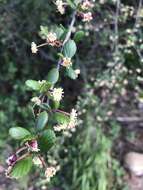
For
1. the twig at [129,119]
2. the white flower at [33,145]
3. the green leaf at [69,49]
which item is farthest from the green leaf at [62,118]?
the twig at [129,119]

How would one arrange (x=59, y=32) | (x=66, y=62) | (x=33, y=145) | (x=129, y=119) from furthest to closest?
(x=129, y=119) → (x=59, y=32) → (x=66, y=62) → (x=33, y=145)

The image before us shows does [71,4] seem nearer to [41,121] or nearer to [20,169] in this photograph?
[41,121]

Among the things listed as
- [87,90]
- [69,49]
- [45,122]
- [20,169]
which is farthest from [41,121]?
[87,90]

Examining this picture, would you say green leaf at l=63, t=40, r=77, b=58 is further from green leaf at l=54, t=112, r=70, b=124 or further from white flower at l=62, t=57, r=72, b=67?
green leaf at l=54, t=112, r=70, b=124

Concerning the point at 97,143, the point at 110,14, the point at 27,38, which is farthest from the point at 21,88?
the point at 110,14

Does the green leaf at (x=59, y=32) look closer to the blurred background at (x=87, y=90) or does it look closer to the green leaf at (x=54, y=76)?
the green leaf at (x=54, y=76)

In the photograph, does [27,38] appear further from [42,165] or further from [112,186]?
[42,165]

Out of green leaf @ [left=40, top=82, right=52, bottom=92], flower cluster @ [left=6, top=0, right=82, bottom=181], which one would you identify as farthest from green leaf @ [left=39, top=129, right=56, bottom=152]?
green leaf @ [left=40, top=82, right=52, bottom=92]
